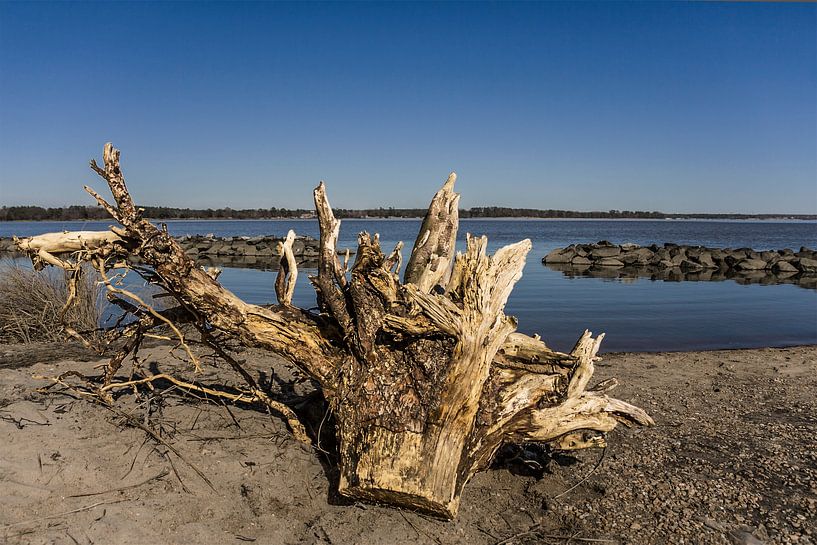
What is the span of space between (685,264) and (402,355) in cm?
3175

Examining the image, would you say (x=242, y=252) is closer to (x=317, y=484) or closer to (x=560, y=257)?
(x=560, y=257)

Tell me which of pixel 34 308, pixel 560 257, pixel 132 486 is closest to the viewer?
pixel 132 486

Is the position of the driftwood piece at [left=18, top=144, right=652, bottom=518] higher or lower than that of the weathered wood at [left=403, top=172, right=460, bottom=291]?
lower

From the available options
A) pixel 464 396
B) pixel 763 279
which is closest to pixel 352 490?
pixel 464 396

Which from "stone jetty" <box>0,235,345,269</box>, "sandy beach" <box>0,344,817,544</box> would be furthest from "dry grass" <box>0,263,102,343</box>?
"stone jetty" <box>0,235,345,269</box>

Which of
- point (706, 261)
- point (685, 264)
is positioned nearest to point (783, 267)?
point (706, 261)

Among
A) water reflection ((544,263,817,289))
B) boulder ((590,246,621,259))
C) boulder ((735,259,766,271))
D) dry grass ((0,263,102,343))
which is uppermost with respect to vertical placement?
dry grass ((0,263,102,343))

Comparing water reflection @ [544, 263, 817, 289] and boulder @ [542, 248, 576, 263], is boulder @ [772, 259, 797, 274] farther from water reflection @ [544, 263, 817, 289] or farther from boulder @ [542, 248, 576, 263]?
boulder @ [542, 248, 576, 263]

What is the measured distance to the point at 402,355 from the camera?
437 cm

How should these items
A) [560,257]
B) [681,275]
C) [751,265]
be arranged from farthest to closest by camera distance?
1. [560,257]
2. [751,265]
3. [681,275]

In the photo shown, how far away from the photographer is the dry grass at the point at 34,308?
9.38 meters

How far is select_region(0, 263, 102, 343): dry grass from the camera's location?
30.8ft

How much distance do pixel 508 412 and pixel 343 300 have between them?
1526 mm

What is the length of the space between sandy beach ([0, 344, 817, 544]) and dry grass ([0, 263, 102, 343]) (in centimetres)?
311
